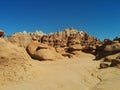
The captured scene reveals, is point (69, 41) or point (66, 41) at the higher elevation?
point (66, 41)

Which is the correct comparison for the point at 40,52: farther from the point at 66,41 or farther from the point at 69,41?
the point at 66,41

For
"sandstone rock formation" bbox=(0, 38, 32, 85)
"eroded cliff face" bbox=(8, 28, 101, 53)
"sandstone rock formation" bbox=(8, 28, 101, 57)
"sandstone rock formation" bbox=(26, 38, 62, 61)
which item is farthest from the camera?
"eroded cliff face" bbox=(8, 28, 101, 53)

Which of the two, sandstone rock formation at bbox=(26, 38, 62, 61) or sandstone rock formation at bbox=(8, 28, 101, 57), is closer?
sandstone rock formation at bbox=(26, 38, 62, 61)

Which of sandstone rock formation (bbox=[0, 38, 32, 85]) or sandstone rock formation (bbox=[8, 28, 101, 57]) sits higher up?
sandstone rock formation (bbox=[8, 28, 101, 57])

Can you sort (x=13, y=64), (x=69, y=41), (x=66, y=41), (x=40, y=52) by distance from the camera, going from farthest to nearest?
Result: (x=66, y=41), (x=69, y=41), (x=40, y=52), (x=13, y=64)

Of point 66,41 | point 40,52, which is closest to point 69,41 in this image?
point 66,41

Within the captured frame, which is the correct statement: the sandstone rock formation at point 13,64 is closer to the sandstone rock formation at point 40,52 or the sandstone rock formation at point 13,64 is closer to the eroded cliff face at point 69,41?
the sandstone rock formation at point 40,52

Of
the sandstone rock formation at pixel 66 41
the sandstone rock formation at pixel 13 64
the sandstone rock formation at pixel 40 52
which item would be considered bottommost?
the sandstone rock formation at pixel 13 64

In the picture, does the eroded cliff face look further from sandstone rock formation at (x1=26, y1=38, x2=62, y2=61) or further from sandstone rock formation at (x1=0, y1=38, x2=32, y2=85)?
sandstone rock formation at (x1=0, y1=38, x2=32, y2=85)

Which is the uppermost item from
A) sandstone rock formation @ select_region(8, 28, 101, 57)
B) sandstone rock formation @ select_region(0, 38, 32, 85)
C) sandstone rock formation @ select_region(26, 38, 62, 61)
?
sandstone rock formation @ select_region(8, 28, 101, 57)

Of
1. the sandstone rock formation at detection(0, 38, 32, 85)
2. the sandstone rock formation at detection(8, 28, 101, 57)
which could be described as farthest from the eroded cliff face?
the sandstone rock formation at detection(0, 38, 32, 85)

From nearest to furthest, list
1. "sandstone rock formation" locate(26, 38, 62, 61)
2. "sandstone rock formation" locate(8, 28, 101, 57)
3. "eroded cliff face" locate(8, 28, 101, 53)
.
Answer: "sandstone rock formation" locate(26, 38, 62, 61), "sandstone rock formation" locate(8, 28, 101, 57), "eroded cliff face" locate(8, 28, 101, 53)

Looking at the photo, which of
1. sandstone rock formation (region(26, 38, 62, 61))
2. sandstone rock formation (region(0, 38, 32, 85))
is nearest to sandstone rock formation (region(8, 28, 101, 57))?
sandstone rock formation (region(26, 38, 62, 61))

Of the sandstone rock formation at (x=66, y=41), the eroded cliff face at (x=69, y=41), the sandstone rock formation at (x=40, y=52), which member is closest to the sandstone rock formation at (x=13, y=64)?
the sandstone rock formation at (x=40, y=52)
